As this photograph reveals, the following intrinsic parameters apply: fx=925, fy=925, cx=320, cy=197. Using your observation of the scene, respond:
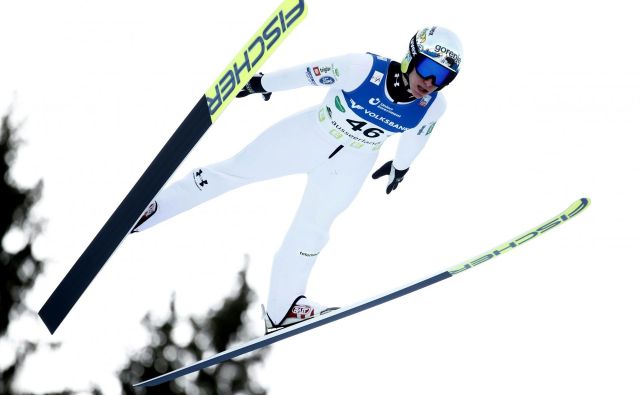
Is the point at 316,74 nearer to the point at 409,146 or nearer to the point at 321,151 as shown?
the point at 321,151

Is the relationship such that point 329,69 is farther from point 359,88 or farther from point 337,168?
point 337,168

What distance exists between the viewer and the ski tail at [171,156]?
4531 millimetres

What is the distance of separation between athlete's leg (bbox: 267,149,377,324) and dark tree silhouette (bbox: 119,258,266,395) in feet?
8.42

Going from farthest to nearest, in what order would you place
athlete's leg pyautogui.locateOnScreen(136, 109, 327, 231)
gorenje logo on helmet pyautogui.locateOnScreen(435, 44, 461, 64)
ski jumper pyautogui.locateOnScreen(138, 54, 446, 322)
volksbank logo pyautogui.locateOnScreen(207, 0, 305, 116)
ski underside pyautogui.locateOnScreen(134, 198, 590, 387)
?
1. ski underside pyautogui.locateOnScreen(134, 198, 590, 387)
2. athlete's leg pyautogui.locateOnScreen(136, 109, 327, 231)
3. ski jumper pyautogui.locateOnScreen(138, 54, 446, 322)
4. gorenje logo on helmet pyautogui.locateOnScreen(435, 44, 461, 64)
5. volksbank logo pyautogui.locateOnScreen(207, 0, 305, 116)

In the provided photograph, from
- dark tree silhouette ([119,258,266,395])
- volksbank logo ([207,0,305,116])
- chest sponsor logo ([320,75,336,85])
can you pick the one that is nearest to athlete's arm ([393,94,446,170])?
chest sponsor logo ([320,75,336,85])

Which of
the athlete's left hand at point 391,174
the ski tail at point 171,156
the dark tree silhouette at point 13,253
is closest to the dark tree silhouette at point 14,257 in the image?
the dark tree silhouette at point 13,253

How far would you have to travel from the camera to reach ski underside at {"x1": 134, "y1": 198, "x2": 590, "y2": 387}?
6078 mm

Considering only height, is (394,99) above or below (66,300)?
above

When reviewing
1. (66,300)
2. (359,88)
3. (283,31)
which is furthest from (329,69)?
(66,300)

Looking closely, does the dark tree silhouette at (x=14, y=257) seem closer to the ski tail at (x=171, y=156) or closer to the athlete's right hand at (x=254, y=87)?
the ski tail at (x=171, y=156)

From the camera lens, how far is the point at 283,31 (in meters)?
4.46

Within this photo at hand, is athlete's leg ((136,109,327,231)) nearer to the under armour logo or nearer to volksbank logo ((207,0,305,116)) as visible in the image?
the under armour logo

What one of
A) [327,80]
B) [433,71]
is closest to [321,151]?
[327,80]

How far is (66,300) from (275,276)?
1378 millimetres
